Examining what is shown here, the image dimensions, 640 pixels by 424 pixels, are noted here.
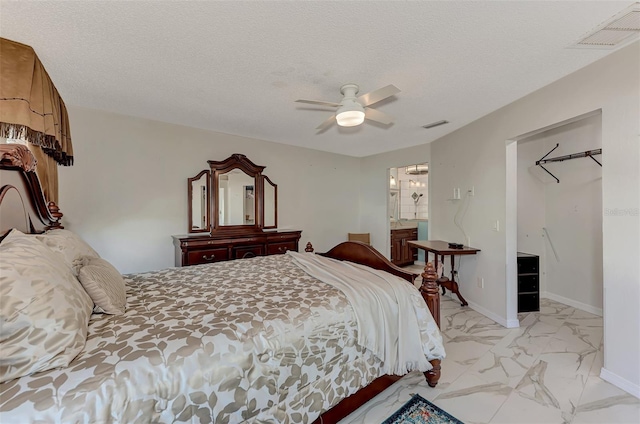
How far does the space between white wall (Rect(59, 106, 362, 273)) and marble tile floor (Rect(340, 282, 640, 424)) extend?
299 cm

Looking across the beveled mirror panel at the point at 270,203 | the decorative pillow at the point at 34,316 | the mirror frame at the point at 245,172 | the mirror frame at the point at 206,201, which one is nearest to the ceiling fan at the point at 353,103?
the decorative pillow at the point at 34,316

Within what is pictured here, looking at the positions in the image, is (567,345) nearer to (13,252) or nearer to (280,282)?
(280,282)

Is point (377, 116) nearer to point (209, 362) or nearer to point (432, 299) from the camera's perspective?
point (432, 299)

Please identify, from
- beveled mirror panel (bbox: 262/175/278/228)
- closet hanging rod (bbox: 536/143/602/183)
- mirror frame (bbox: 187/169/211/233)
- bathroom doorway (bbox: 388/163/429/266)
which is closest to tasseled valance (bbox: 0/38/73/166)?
mirror frame (bbox: 187/169/211/233)

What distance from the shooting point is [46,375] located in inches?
34.0

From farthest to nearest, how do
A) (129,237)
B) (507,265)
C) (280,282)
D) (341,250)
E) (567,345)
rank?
1. (129,237)
2. (507,265)
3. (341,250)
4. (567,345)
5. (280,282)

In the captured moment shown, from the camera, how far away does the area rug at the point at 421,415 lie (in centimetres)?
163

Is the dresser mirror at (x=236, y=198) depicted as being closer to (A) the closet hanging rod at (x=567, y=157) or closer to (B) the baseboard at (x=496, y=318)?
(B) the baseboard at (x=496, y=318)

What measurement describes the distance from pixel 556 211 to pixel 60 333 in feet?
16.4

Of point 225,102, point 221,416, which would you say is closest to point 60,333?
point 221,416

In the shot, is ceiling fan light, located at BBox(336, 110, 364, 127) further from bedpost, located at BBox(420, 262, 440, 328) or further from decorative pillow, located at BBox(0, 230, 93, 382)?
decorative pillow, located at BBox(0, 230, 93, 382)

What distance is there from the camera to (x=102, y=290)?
1.32 m

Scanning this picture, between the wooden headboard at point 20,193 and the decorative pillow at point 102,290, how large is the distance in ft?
1.54

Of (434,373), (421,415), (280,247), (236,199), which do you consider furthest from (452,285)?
(236,199)
